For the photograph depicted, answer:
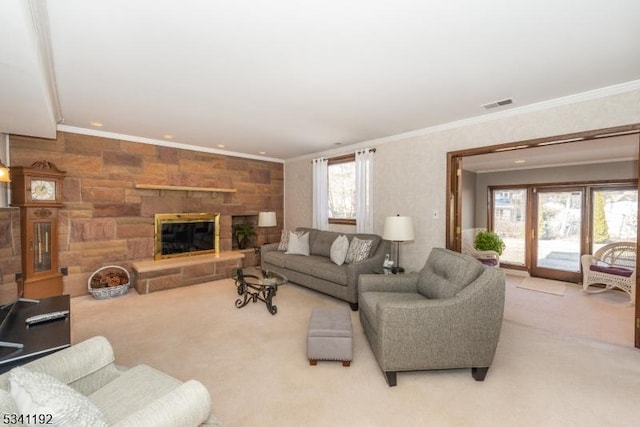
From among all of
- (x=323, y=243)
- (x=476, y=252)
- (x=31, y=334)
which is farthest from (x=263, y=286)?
(x=476, y=252)

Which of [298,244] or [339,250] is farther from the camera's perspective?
[298,244]

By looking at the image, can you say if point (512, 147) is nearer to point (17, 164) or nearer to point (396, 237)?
point (396, 237)

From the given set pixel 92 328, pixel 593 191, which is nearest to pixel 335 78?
pixel 92 328

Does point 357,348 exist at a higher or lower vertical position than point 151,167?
lower

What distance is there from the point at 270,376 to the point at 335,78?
8.53ft

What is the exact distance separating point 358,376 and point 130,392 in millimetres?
1599

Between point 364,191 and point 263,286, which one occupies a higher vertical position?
point 364,191

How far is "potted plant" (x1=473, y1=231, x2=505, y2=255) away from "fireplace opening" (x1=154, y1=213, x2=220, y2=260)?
5574mm

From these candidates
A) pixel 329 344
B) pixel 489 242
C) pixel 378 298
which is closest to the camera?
pixel 329 344

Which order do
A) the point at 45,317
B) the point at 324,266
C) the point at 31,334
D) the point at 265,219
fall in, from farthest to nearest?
the point at 265,219 < the point at 324,266 < the point at 45,317 < the point at 31,334

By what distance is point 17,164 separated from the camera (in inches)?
149

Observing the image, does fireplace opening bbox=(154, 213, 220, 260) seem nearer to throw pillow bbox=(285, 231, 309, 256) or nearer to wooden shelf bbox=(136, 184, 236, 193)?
wooden shelf bbox=(136, 184, 236, 193)

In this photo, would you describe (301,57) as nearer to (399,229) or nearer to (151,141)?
(399,229)

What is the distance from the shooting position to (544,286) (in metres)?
5.21
